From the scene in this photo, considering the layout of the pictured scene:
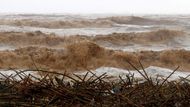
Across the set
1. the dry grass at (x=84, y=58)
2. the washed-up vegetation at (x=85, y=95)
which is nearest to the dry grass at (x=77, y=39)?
the dry grass at (x=84, y=58)

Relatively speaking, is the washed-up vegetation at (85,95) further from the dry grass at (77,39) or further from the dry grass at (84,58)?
the dry grass at (77,39)

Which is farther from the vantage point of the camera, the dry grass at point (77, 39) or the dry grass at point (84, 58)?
the dry grass at point (77, 39)

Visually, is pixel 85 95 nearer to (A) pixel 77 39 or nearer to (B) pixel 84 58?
(B) pixel 84 58

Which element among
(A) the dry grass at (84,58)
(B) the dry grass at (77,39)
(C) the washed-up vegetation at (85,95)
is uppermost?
(C) the washed-up vegetation at (85,95)

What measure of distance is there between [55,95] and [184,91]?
0.71 metres

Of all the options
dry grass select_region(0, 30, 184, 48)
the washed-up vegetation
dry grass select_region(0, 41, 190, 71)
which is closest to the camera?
the washed-up vegetation

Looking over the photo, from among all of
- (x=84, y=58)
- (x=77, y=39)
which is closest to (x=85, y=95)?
(x=84, y=58)

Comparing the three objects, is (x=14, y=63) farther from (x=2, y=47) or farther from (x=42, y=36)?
(x=42, y=36)

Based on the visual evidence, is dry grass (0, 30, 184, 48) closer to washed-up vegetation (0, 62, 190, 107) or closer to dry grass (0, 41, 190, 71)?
dry grass (0, 41, 190, 71)

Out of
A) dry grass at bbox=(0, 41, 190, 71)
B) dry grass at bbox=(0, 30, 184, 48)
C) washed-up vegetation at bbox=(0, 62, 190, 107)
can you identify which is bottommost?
dry grass at bbox=(0, 30, 184, 48)

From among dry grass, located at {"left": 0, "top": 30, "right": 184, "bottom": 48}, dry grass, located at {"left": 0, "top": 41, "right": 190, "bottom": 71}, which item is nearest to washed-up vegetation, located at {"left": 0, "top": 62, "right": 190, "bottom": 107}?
dry grass, located at {"left": 0, "top": 41, "right": 190, "bottom": 71}

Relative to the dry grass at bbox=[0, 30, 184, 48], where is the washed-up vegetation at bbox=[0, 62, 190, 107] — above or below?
above

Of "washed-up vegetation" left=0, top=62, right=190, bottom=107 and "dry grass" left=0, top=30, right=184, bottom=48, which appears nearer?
"washed-up vegetation" left=0, top=62, right=190, bottom=107

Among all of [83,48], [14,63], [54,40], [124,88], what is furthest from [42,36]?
[124,88]
